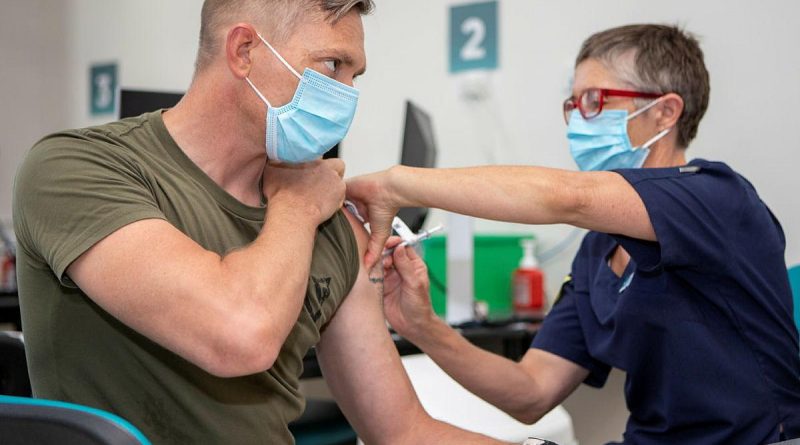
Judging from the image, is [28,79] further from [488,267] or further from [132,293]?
[132,293]

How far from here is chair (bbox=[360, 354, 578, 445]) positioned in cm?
199

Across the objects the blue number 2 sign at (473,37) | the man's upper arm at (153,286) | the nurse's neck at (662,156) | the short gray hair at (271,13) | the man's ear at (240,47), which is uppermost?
the blue number 2 sign at (473,37)

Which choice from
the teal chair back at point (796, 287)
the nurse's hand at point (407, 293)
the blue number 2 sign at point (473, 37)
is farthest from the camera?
the blue number 2 sign at point (473, 37)

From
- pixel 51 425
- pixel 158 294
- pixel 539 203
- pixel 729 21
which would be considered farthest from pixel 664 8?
pixel 51 425

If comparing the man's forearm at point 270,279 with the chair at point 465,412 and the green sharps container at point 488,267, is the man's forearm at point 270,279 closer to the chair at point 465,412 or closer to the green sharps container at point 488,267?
the chair at point 465,412

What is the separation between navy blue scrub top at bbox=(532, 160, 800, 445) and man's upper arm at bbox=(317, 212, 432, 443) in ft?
1.48

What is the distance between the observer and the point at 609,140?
1761 mm

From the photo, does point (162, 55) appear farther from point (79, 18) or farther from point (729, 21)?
point (729, 21)

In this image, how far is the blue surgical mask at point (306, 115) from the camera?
1291 mm

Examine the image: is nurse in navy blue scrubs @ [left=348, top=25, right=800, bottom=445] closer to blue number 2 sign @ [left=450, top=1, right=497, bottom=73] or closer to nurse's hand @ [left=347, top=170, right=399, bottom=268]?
nurse's hand @ [left=347, top=170, right=399, bottom=268]

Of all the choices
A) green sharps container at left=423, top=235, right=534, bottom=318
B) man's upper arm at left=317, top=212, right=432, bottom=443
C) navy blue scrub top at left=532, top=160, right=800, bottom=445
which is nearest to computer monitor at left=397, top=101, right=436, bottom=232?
green sharps container at left=423, top=235, right=534, bottom=318

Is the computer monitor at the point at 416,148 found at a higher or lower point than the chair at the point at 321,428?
higher

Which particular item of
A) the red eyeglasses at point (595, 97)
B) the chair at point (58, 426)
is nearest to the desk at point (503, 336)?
the red eyeglasses at point (595, 97)

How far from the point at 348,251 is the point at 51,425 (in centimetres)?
65
